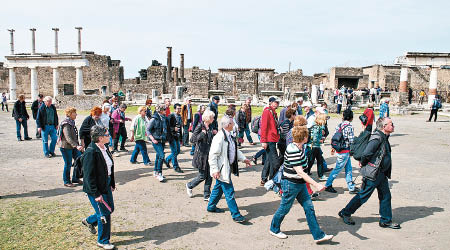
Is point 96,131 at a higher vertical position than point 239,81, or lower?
lower

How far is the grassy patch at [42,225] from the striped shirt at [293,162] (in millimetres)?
2717

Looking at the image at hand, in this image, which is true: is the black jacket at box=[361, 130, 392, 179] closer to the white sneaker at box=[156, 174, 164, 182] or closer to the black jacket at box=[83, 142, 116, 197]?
the black jacket at box=[83, 142, 116, 197]

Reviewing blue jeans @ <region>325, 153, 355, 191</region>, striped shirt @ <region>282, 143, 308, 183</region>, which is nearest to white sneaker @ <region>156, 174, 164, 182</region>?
blue jeans @ <region>325, 153, 355, 191</region>

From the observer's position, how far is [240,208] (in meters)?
6.06

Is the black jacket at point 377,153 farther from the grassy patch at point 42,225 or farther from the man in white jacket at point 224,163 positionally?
the grassy patch at point 42,225

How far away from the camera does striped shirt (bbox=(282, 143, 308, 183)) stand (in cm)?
455

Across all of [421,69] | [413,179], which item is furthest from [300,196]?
[421,69]

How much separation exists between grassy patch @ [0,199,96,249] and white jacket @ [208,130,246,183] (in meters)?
1.94

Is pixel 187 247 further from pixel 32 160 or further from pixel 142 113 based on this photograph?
pixel 32 160

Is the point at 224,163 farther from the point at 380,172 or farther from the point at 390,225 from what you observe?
the point at 390,225

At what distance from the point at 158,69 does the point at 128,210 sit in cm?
3621

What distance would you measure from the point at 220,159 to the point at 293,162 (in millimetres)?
1287

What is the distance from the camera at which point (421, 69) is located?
39156 millimetres

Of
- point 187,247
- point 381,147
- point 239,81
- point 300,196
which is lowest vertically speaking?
point 187,247
